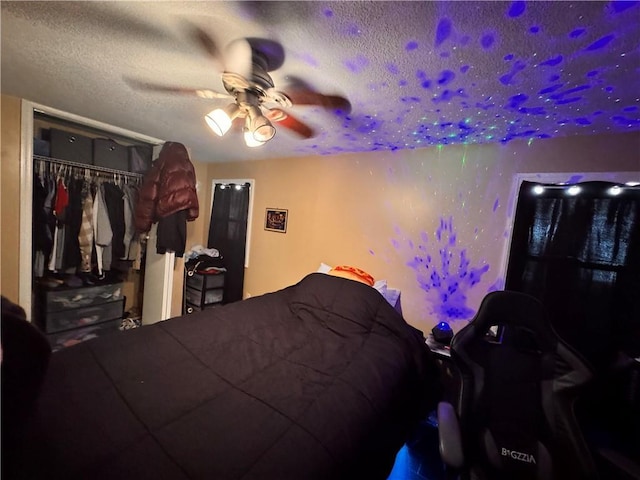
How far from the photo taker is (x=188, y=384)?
1066 mm

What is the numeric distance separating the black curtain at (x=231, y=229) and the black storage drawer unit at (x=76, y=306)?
4.12 ft

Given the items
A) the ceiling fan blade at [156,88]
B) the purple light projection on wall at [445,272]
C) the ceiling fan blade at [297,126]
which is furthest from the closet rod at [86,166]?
the purple light projection on wall at [445,272]

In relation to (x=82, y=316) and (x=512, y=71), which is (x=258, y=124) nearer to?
(x=512, y=71)

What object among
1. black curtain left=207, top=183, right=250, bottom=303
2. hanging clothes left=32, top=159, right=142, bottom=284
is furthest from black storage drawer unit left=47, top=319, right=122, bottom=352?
black curtain left=207, top=183, right=250, bottom=303

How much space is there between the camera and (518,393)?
1.30 meters

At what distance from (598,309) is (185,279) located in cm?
398

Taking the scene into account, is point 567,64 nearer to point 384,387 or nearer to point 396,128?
point 396,128

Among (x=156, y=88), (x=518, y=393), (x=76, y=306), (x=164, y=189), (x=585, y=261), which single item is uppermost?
(x=156, y=88)

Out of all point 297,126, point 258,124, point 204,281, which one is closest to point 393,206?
point 297,126

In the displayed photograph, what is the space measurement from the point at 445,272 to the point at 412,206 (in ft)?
2.15

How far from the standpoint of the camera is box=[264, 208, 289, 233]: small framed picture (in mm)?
3162

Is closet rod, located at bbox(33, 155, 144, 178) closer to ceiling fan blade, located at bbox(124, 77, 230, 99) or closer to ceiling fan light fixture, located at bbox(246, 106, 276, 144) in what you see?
ceiling fan blade, located at bbox(124, 77, 230, 99)

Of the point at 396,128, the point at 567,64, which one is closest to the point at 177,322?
the point at 396,128

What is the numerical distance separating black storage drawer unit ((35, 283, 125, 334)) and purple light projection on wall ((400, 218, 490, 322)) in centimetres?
298
